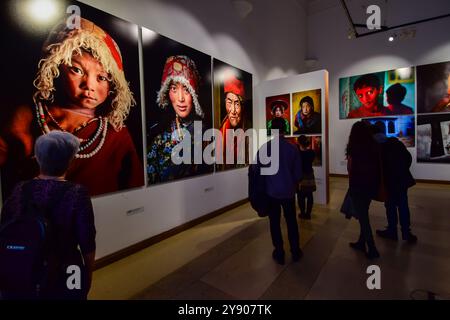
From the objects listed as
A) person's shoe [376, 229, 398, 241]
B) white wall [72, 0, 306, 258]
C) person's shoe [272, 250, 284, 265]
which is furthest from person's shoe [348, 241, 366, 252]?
white wall [72, 0, 306, 258]

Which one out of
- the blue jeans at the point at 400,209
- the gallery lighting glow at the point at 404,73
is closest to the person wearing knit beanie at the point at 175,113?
the blue jeans at the point at 400,209

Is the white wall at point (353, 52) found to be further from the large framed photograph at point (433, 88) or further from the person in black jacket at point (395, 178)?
A: the person in black jacket at point (395, 178)

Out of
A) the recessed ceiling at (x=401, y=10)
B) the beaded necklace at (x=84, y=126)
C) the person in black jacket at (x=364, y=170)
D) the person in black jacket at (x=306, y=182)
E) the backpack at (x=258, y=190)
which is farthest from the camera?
the recessed ceiling at (x=401, y=10)

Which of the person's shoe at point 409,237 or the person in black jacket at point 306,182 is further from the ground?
the person in black jacket at point 306,182

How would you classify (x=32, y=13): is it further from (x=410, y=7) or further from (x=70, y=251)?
(x=410, y=7)

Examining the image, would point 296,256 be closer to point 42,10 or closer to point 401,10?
point 42,10

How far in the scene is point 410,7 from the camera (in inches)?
296

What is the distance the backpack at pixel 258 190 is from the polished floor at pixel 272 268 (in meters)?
0.69

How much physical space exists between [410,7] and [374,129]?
24.1 ft

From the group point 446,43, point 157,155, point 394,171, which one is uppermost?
point 446,43

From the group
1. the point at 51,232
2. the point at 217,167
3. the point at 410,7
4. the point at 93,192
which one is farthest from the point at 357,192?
the point at 410,7

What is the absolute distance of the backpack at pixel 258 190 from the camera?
2822mm

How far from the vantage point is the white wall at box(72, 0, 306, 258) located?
3.04m

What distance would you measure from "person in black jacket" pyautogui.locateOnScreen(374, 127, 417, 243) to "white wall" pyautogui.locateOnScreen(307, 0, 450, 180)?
18.1 ft
